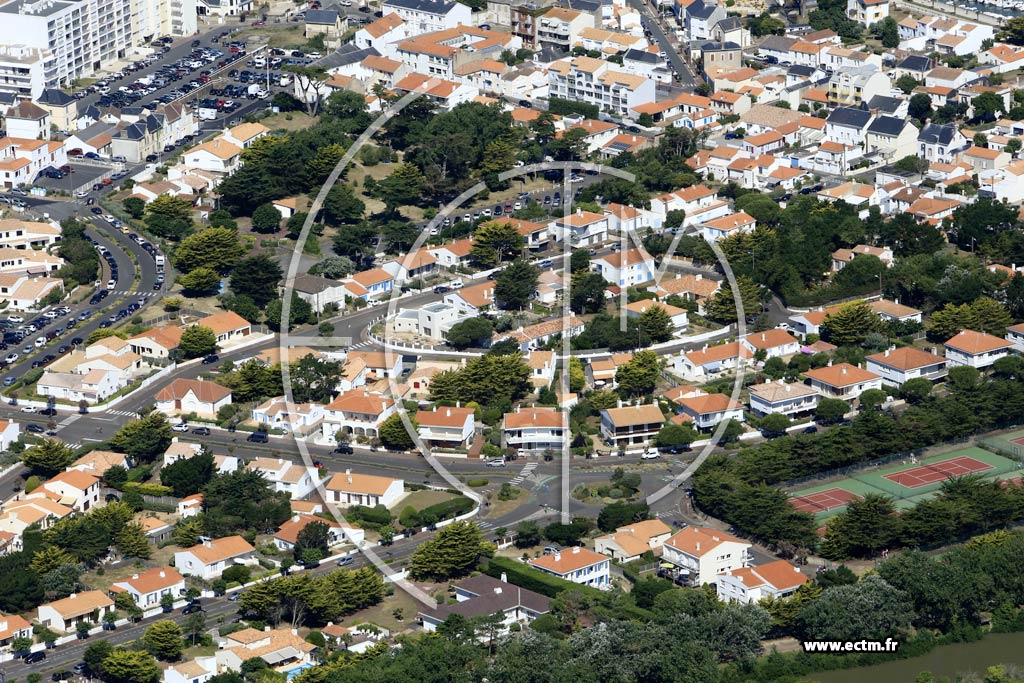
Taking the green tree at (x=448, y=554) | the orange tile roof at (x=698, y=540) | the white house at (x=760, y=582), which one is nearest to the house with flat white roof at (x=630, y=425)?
the orange tile roof at (x=698, y=540)

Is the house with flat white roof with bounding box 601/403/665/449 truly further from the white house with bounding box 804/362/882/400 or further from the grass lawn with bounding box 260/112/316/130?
the grass lawn with bounding box 260/112/316/130

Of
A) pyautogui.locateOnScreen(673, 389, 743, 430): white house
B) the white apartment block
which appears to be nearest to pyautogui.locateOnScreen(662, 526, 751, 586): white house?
pyautogui.locateOnScreen(673, 389, 743, 430): white house

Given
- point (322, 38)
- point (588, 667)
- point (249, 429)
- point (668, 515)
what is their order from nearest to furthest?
point (588, 667) < point (668, 515) < point (249, 429) < point (322, 38)

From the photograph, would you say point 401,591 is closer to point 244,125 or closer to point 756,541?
point 756,541

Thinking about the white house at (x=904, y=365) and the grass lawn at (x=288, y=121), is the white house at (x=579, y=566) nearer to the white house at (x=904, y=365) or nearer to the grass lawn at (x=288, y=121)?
the white house at (x=904, y=365)

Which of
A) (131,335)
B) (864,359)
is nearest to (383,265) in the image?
(131,335)

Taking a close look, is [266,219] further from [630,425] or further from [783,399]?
[783,399]

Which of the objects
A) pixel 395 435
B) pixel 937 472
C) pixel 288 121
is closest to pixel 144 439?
pixel 395 435
